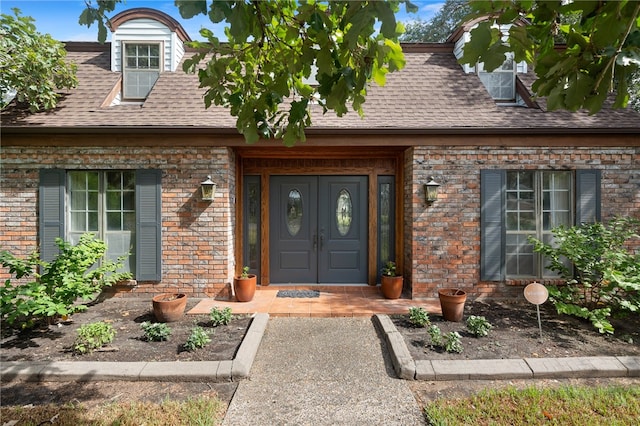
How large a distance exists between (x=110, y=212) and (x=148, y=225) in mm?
768

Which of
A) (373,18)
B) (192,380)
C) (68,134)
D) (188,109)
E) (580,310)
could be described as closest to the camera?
(373,18)

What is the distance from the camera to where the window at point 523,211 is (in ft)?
18.1

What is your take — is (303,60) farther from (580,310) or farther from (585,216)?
(585,216)

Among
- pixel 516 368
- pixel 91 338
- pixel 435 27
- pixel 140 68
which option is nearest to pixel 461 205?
pixel 516 368

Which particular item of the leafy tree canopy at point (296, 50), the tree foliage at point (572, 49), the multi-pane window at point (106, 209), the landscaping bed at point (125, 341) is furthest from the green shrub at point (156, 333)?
the tree foliage at point (572, 49)

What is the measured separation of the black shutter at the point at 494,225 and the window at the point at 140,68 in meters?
6.60

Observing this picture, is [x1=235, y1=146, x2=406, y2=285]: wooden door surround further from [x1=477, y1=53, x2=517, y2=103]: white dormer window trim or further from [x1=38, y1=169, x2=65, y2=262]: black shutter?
[x1=38, y1=169, x2=65, y2=262]: black shutter

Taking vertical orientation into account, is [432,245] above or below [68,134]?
below

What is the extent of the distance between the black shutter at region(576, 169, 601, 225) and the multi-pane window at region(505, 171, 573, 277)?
159 millimetres

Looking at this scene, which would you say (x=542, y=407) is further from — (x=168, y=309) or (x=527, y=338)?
(x=168, y=309)

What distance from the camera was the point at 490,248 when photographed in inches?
217

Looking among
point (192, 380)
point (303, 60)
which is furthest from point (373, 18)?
point (192, 380)

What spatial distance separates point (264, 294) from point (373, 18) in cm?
519

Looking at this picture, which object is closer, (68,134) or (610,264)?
(610,264)
